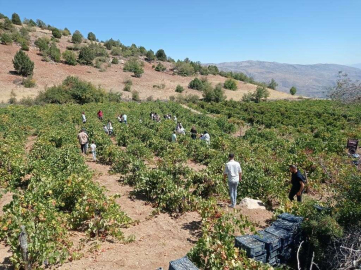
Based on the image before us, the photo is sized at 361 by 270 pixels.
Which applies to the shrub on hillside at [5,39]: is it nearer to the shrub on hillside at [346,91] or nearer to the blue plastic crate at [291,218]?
the shrub on hillside at [346,91]

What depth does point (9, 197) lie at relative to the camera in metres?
7.96

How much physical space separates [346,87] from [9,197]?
1187 centimetres

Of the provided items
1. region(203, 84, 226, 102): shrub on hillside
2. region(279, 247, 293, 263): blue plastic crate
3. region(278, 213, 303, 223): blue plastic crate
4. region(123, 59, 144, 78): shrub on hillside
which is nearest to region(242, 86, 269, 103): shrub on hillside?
region(203, 84, 226, 102): shrub on hillside

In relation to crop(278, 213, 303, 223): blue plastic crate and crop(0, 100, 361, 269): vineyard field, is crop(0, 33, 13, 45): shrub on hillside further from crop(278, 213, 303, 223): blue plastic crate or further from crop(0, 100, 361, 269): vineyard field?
crop(278, 213, 303, 223): blue plastic crate

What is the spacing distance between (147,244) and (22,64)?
1781 inches

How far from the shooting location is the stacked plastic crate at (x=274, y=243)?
4785 millimetres

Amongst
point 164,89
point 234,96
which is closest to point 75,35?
point 164,89

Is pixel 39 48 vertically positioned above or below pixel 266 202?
above

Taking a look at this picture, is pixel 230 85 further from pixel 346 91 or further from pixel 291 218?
pixel 291 218

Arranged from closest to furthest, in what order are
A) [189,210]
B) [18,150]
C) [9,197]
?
[189,210] → [9,197] → [18,150]

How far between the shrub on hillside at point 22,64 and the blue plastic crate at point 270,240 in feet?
154

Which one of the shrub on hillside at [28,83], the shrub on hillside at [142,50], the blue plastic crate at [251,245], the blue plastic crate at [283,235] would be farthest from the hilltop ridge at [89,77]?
the blue plastic crate at [283,235]

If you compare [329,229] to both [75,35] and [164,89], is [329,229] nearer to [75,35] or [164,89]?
[164,89]

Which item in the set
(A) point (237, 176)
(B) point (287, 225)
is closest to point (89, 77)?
(A) point (237, 176)
